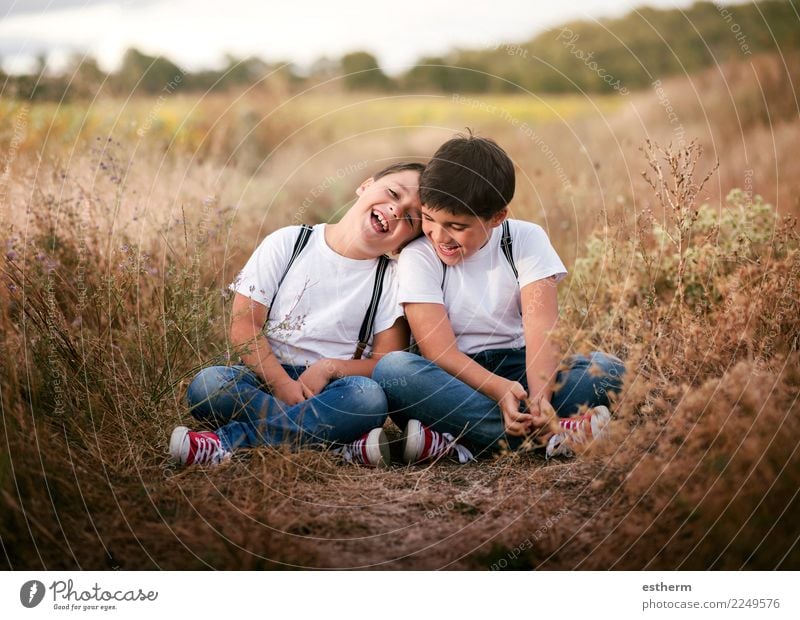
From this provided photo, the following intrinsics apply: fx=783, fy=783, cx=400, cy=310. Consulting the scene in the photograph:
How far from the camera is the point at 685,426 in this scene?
112 inches

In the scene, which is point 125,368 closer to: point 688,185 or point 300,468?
point 300,468

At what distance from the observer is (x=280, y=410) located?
10.1ft

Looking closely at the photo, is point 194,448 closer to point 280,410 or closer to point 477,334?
point 280,410

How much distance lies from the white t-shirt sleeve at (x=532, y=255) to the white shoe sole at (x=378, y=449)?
0.87 metres

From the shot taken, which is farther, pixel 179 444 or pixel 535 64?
pixel 535 64

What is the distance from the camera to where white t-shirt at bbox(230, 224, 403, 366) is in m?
3.28

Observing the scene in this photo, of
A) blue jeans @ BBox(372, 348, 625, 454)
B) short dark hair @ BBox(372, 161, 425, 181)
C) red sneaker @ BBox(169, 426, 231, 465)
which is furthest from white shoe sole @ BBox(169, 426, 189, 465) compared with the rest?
short dark hair @ BBox(372, 161, 425, 181)

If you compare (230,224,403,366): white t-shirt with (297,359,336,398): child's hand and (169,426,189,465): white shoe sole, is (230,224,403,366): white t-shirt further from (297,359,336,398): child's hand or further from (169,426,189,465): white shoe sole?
(169,426,189,465): white shoe sole

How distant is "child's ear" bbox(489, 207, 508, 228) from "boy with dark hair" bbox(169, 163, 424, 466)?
0.31 meters

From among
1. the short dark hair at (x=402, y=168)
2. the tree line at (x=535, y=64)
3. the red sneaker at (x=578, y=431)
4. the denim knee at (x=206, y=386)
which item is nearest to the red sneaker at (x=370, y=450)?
the denim knee at (x=206, y=386)

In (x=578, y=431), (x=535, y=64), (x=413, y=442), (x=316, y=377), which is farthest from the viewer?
(x=535, y=64)

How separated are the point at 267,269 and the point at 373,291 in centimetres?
45

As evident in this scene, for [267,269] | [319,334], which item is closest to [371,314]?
[319,334]

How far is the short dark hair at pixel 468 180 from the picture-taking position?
3.11 metres
